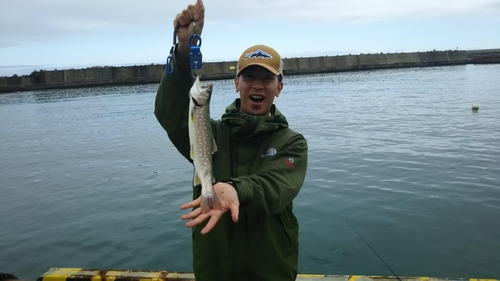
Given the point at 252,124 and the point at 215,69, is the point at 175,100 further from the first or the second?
the point at 215,69

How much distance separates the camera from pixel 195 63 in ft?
11.2

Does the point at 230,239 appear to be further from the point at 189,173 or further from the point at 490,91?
the point at 490,91

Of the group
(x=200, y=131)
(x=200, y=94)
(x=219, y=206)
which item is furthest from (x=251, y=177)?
(x=200, y=94)

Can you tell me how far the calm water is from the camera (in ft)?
26.5

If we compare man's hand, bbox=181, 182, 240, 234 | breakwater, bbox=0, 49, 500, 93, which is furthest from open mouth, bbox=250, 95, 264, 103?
breakwater, bbox=0, 49, 500, 93

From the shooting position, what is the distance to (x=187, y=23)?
3467 mm

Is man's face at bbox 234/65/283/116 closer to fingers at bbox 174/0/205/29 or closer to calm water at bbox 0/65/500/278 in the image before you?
fingers at bbox 174/0/205/29

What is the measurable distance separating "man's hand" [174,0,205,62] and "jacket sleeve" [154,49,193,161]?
4.0 inches

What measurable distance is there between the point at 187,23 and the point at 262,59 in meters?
0.69

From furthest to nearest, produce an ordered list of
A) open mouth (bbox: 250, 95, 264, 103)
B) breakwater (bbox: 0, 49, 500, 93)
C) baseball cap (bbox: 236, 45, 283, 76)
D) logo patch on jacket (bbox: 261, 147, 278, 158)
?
breakwater (bbox: 0, 49, 500, 93)
open mouth (bbox: 250, 95, 264, 103)
baseball cap (bbox: 236, 45, 283, 76)
logo patch on jacket (bbox: 261, 147, 278, 158)

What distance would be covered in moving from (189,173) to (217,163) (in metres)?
11.0

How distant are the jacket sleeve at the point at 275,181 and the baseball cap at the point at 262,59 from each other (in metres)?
0.63

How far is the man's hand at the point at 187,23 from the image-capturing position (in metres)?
3.39

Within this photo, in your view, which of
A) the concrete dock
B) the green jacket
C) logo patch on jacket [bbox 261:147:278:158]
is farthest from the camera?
the concrete dock
